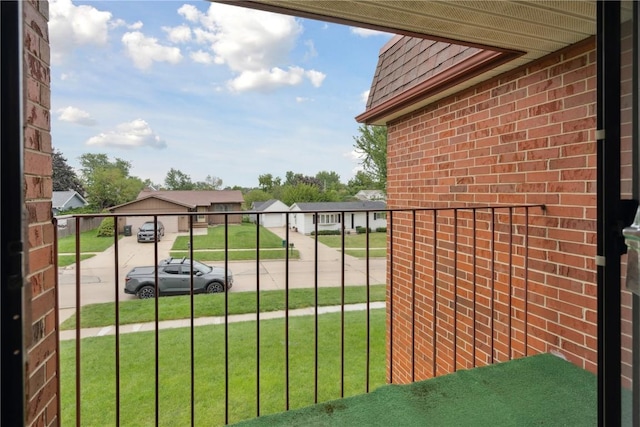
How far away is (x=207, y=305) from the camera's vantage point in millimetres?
10008

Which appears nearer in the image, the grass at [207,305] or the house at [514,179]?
the house at [514,179]

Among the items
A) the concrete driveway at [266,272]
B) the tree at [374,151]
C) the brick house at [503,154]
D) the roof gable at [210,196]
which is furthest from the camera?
the tree at [374,151]

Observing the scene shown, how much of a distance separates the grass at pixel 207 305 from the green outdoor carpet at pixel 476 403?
666cm

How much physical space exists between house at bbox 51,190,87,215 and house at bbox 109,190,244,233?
0.16 metres

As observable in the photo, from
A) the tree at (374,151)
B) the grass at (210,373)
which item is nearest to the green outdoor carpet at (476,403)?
the grass at (210,373)

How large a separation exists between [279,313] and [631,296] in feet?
31.5

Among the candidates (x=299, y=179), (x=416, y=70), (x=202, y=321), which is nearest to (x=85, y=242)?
(x=416, y=70)

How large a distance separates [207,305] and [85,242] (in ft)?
29.6

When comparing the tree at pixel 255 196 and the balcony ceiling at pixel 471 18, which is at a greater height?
the balcony ceiling at pixel 471 18

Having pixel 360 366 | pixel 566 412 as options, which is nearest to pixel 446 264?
pixel 566 412

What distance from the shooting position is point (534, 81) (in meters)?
2.03

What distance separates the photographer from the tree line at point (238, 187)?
2.38 m

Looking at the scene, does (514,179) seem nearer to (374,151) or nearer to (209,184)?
(209,184)

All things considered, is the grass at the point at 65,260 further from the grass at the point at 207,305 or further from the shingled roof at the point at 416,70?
the grass at the point at 207,305
